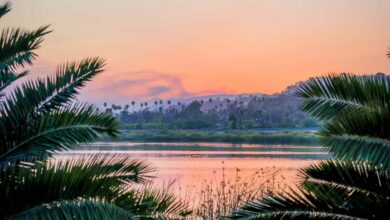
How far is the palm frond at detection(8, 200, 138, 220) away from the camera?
4.95 meters

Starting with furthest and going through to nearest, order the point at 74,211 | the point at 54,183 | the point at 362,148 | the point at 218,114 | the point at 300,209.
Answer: the point at 218,114, the point at 300,209, the point at 362,148, the point at 54,183, the point at 74,211

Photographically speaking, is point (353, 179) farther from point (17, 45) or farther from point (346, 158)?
point (17, 45)

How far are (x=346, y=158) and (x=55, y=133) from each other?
273cm

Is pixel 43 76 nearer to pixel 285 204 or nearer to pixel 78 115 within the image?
pixel 78 115

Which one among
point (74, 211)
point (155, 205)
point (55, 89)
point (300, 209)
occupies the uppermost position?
point (55, 89)

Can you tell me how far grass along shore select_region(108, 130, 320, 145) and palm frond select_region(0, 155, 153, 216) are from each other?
144ft

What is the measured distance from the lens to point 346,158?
5.50m

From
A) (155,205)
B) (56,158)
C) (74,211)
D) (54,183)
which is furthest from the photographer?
(155,205)

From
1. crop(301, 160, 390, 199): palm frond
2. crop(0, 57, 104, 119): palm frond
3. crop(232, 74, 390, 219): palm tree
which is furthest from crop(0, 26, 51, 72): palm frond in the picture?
crop(301, 160, 390, 199): palm frond

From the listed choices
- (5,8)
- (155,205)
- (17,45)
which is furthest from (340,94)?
(5,8)

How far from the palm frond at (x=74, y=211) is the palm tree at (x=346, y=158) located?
55.2 inches

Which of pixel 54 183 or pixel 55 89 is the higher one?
pixel 55 89

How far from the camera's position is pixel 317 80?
6820mm

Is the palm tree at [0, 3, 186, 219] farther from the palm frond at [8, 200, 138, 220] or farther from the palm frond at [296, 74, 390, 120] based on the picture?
the palm frond at [296, 74, 390, 120]
